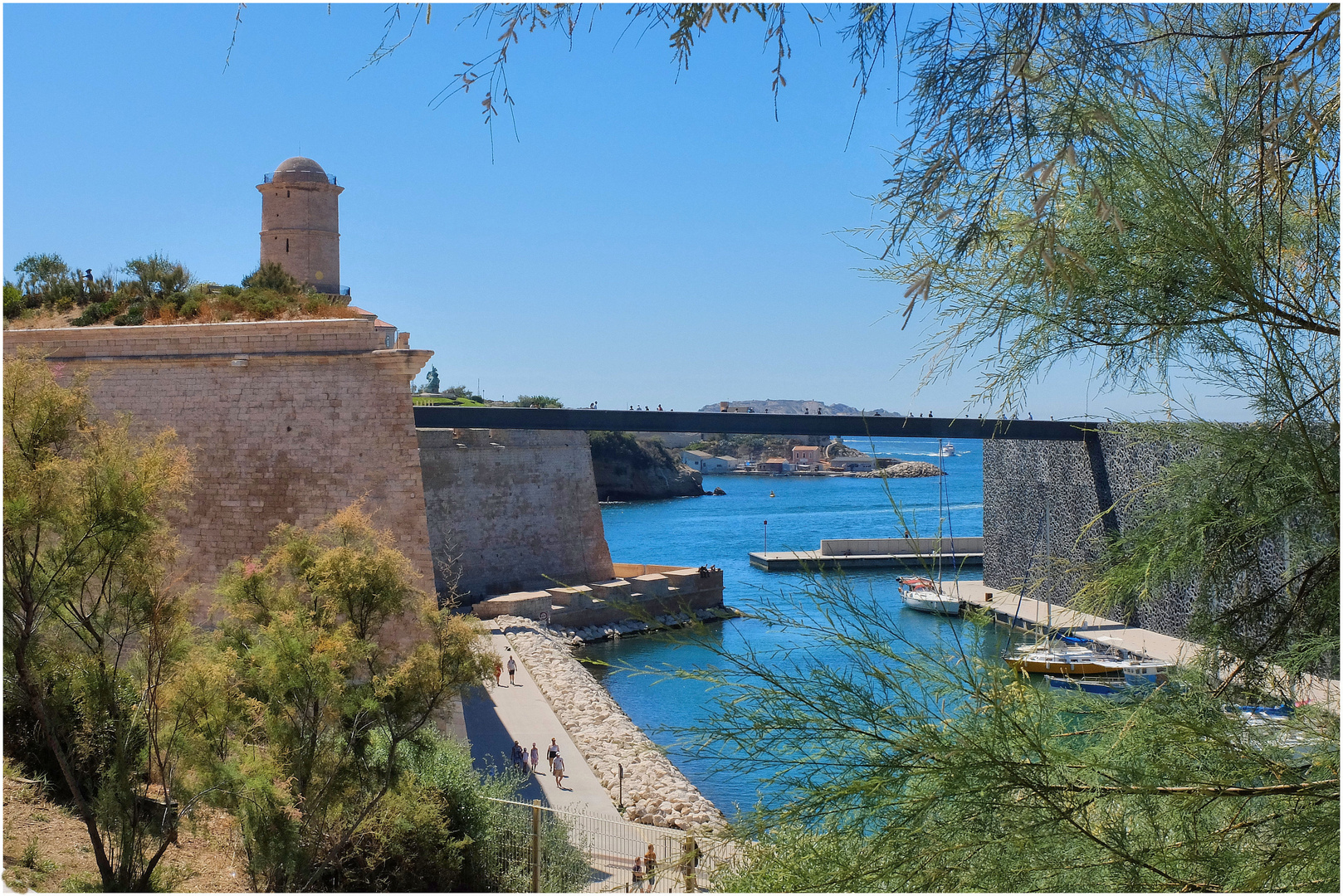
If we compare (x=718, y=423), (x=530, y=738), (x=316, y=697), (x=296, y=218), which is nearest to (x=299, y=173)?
(x=296, y=218)

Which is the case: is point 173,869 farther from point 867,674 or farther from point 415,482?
point 867,674

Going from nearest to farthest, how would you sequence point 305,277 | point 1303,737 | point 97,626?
point 1303,737
point 97,626
point 305,277

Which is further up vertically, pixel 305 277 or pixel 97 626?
pixel 305 277

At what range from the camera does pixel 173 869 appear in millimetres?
4988

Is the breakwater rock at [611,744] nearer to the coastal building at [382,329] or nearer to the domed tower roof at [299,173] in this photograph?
the coastal building at [382,329]

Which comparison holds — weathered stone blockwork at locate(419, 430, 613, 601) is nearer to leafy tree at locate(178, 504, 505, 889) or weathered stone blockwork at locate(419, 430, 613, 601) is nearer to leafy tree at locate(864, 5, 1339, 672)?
leafy tree at locate(178, 504, 505, 889)

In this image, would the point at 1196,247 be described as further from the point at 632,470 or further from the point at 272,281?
the point at 632,470

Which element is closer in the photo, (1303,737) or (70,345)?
(1303,737)

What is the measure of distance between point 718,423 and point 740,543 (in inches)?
605

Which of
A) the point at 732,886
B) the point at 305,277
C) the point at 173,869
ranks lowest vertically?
the point at 173,869

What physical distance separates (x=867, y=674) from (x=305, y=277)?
1646 centimetres

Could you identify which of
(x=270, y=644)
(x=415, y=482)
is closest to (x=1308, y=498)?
(x=270, y=644)

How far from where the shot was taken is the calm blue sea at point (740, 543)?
5.48 metres

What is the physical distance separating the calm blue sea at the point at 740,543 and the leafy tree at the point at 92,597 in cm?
264
